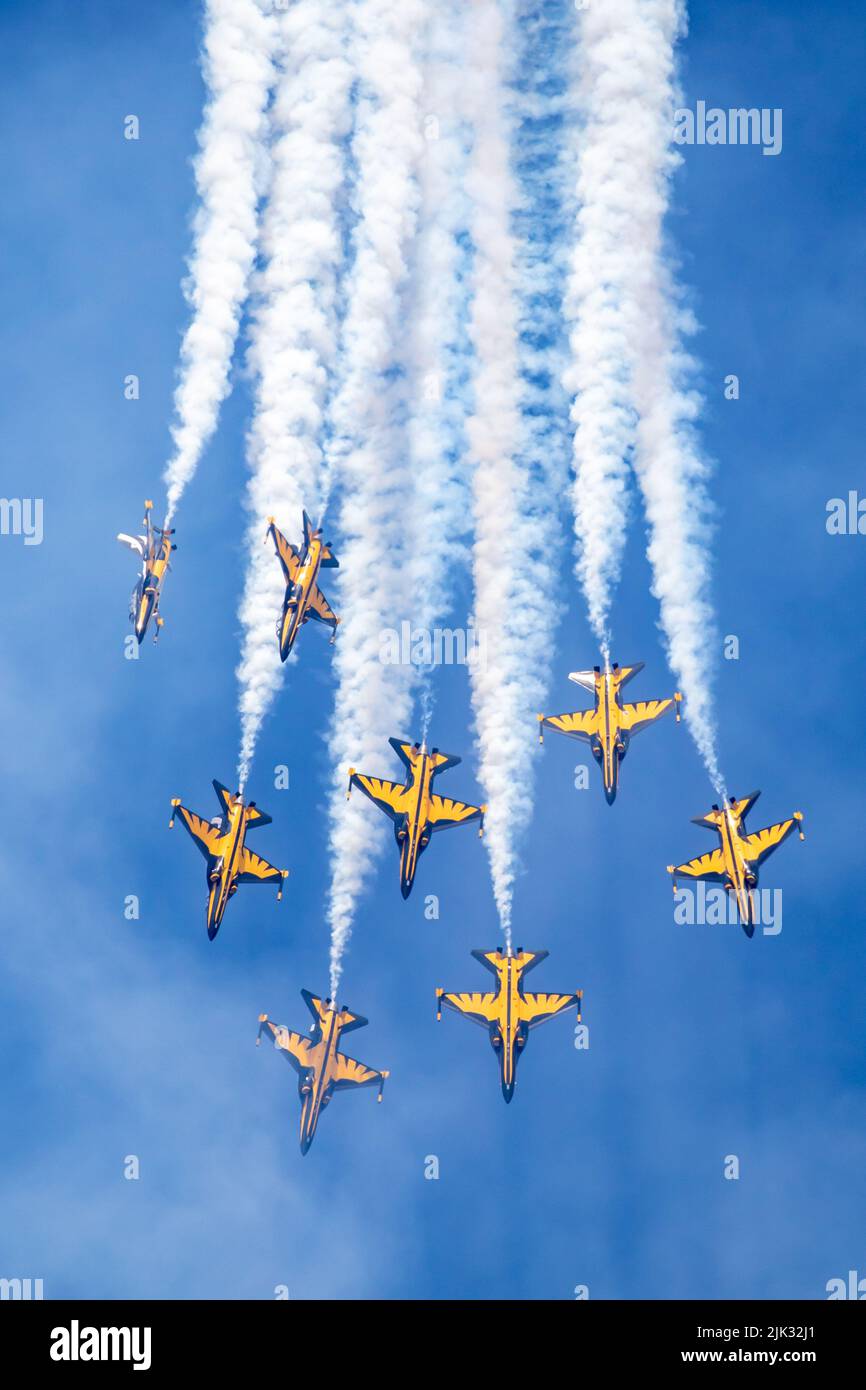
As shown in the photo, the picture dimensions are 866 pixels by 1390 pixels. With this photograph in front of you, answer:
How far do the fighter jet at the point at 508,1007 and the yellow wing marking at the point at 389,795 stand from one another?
184 inches

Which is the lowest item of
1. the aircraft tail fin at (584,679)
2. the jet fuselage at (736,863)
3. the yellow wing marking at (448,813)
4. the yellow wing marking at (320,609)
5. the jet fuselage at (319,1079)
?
the jet fuselage at (319,1079)

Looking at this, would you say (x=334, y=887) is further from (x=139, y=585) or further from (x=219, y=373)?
(x=219, y=373)

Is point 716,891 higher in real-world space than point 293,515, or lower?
lower

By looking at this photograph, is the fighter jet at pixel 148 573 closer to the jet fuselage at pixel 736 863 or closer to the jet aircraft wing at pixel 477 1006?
the jet aircraft wing at pixel 477 1006

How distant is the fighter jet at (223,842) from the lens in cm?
3975

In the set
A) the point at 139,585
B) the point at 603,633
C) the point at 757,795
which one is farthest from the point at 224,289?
the point at 757,795

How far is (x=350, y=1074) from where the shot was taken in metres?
40.9

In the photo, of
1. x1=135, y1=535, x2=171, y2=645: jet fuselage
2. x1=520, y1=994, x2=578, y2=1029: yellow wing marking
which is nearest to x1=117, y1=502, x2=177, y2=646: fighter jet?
x1=135, y1=535, x2=171, y2=645: jet fuselage

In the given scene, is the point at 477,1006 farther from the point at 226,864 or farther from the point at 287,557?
the point at 287,557

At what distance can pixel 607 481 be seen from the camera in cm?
3431

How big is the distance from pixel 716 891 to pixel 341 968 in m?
11.1

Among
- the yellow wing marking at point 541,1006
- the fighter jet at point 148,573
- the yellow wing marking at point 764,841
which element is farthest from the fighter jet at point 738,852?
the fighter jet at point 148,573
